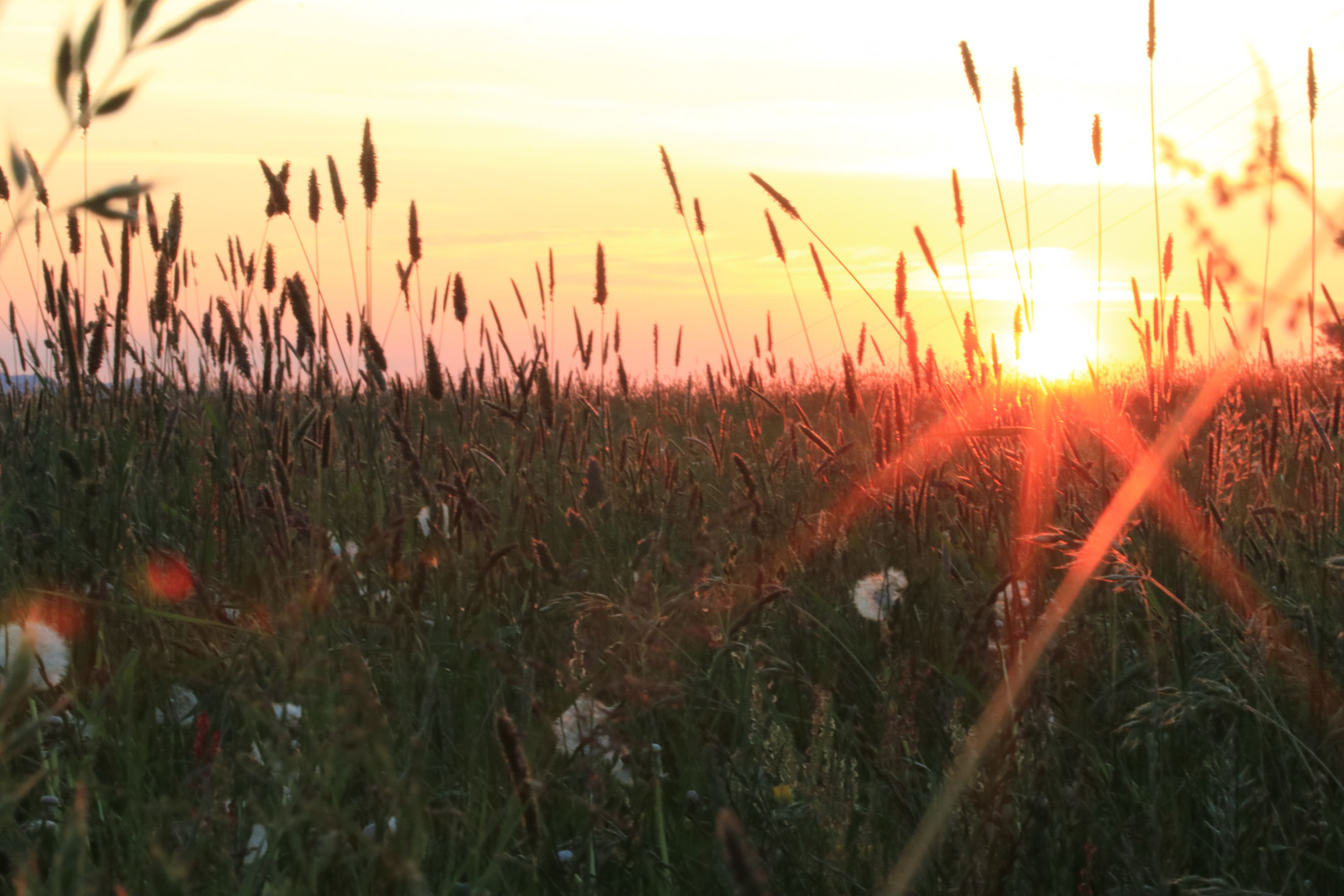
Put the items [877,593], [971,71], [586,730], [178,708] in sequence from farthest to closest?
[971,71] → [877,593] → [178,708] → [586,730]

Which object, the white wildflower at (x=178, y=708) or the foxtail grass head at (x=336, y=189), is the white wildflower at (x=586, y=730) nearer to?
the white wildflower at (x=178, y=708)

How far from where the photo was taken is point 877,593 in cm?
201

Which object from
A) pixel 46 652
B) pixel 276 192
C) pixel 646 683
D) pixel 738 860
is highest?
pixel 276 192

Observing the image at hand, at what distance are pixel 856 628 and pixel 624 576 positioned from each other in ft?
1.49

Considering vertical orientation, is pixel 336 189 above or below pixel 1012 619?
above

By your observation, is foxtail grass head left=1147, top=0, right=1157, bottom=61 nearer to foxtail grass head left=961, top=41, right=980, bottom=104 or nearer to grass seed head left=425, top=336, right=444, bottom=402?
foxtail grass head left=961, top=41, right=980, bottom=104

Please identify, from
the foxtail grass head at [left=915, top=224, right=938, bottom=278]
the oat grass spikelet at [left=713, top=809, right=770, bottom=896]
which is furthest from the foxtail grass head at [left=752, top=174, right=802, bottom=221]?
the oat grass spikelet at [left=713, top=809, right=770, bottom=896]

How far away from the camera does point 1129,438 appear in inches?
101

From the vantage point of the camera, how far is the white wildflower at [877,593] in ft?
6.42

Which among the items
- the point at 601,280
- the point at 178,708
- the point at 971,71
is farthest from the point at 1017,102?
the point at 178,708

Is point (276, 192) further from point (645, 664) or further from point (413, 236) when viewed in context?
point (645, 664)

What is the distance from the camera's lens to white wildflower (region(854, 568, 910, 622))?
6.42 ft

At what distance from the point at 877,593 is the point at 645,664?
105 cm

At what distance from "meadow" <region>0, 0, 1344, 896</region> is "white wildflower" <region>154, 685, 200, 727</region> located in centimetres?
1
